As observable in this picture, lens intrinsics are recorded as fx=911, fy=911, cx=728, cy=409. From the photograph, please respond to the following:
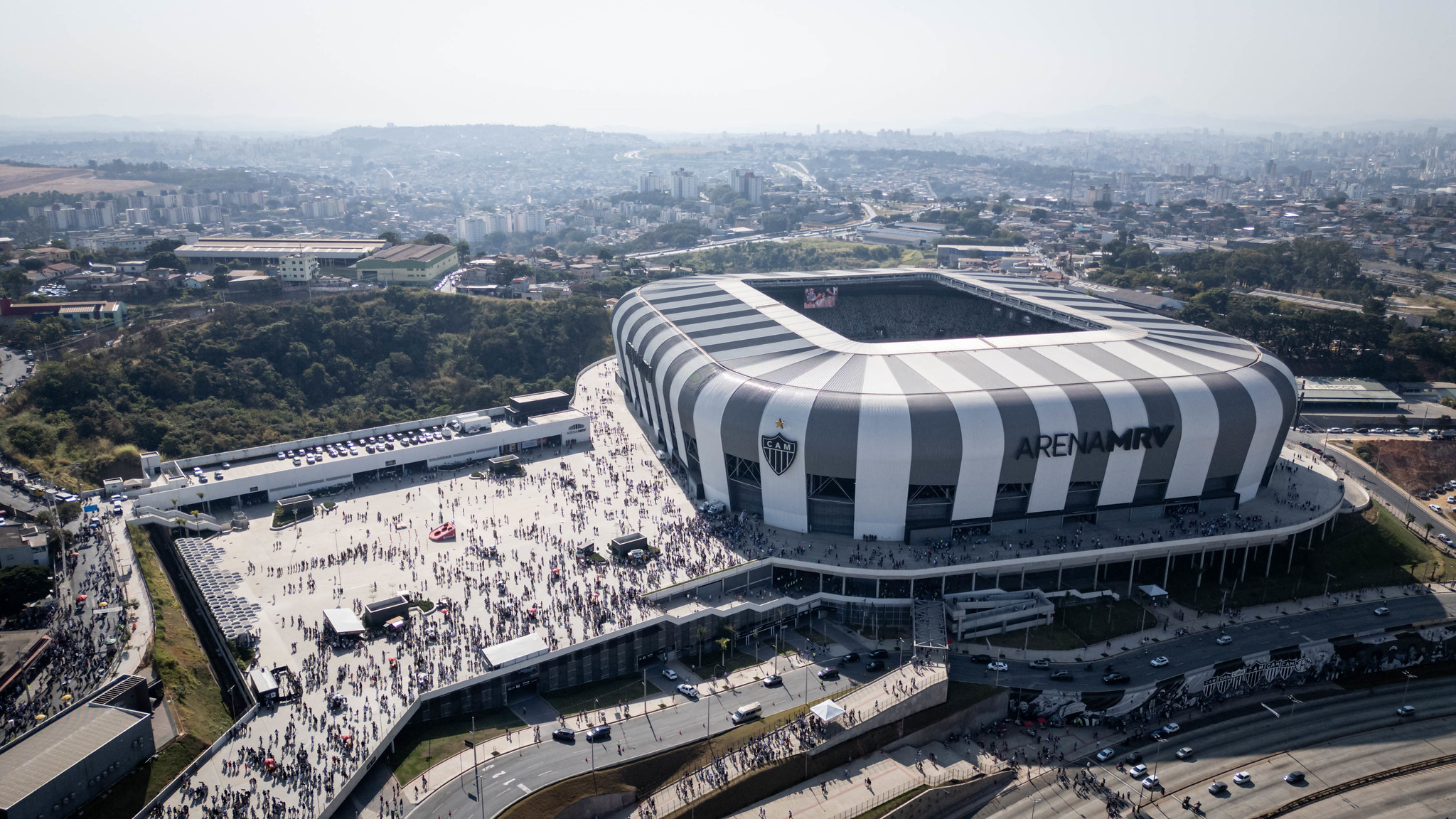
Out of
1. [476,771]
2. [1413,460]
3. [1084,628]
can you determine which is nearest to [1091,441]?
[1084,628]

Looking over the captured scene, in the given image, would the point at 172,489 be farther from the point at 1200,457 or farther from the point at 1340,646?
the point at 1340,646

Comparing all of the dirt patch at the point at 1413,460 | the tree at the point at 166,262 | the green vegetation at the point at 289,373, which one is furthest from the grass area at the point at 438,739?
the tree at the point at 166,262

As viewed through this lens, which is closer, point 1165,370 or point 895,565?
point 895,565

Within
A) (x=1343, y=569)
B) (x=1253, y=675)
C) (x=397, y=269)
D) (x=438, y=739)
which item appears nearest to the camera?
(x=438, y=739)

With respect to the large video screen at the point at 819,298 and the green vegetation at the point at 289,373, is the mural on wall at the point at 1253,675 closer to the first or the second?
the large video screen at the point at 819,298

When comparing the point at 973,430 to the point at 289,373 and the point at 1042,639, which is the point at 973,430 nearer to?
the point at 1042,639

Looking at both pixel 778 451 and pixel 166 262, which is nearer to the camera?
pixel 778 451

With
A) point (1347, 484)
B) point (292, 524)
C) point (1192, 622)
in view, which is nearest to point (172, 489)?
point (292, 524)
